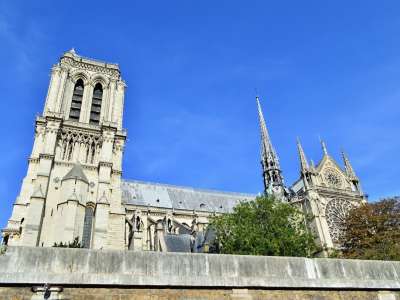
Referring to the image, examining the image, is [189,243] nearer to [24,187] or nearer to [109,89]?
[24,187]

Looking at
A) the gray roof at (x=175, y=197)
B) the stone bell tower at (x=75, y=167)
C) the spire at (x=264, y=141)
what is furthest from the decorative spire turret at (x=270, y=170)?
the stone bell tower at (x=75, y=167)

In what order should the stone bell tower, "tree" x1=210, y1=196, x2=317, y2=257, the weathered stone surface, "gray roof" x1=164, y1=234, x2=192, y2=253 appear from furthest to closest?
"gray roof" x1=164, y1=234, x2=192, y2=253 → the stone bell tower → "tree" x1=210, y1=196, x2=317, y2=257 → the weathered stone surface

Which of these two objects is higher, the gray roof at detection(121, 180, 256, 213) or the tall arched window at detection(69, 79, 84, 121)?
the tall arched window at detection(69, 79, 84, 121)

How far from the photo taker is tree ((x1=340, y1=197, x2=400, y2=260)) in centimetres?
2930

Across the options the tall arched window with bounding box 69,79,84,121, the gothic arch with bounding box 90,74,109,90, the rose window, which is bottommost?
the rose window

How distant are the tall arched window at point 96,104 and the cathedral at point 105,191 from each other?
124 millimetres

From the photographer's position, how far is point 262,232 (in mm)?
23781

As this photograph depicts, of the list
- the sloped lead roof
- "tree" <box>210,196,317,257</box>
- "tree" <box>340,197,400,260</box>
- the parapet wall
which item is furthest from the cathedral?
the parapet wall

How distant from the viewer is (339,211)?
41469 millimetres

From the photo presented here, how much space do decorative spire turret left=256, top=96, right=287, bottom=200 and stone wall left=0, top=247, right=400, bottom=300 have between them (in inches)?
1368

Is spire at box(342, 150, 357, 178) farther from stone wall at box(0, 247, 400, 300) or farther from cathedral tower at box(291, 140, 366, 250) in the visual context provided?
stone wall at box(0, 247, 400, 300)

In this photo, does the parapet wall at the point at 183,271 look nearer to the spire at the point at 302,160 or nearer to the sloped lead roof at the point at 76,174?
the sloped lead roof at the point at 76,174

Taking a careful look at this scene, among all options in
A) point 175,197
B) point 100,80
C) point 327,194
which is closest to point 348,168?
point 327,194

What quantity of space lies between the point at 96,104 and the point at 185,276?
32.8 meters
